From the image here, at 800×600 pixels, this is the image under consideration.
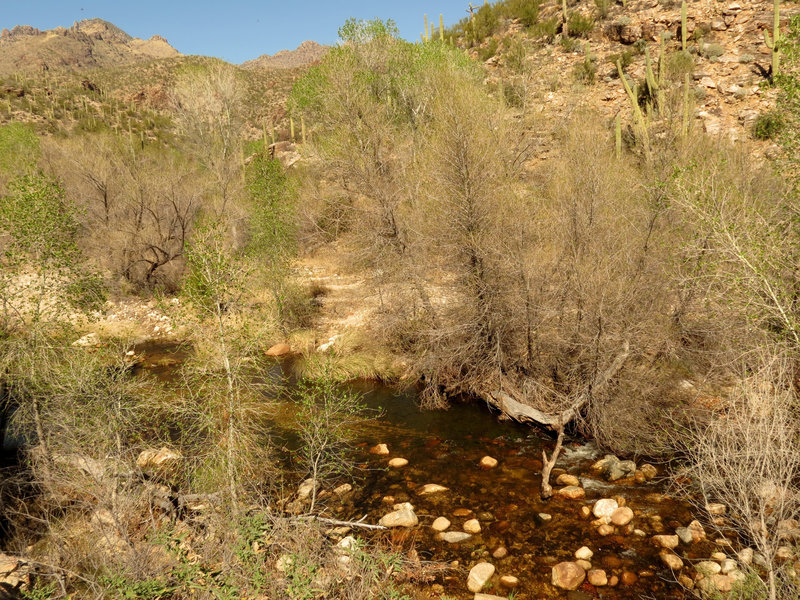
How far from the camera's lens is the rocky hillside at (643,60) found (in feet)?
74.5

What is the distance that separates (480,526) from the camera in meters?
7.79

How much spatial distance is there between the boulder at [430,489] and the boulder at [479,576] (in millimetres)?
2050

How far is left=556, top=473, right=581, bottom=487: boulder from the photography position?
862 centimetres

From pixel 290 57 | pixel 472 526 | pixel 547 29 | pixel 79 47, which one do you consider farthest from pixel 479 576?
pixel 290 57

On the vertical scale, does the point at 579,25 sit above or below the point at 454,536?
above

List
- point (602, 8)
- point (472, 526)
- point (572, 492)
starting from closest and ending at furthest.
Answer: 1. point (472, 526)
2. point (572, 492)
3. point (602, 8)

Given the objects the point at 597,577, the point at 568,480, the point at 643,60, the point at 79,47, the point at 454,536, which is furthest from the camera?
the point at 79,47

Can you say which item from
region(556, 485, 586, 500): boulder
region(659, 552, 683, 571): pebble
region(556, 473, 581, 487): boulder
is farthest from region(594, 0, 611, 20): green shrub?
region(659, 552, 683, 571): pebble

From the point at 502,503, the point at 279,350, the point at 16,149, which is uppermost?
the point at 16,149

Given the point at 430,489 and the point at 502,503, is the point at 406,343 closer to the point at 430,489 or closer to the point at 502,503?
the point at 430,489

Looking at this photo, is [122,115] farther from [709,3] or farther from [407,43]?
[709,3]

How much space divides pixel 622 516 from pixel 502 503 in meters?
1.99

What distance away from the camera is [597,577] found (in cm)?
651

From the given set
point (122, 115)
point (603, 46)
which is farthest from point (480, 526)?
point (122, 115)
